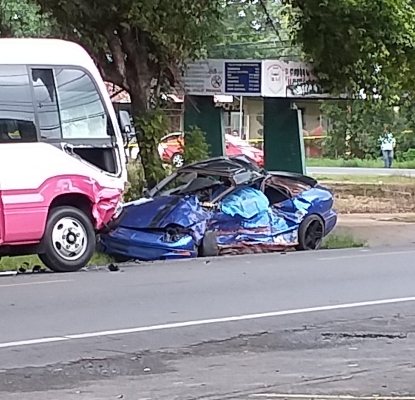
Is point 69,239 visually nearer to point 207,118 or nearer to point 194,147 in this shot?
point 194,147

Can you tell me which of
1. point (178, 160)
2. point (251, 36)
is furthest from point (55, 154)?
point (251, 36)

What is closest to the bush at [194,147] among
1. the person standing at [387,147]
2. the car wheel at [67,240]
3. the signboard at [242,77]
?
the signboard at [242,77]

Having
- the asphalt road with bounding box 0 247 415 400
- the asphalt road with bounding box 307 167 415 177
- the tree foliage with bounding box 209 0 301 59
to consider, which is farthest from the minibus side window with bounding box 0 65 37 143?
the asphalt road with bounding box 307 167 415 177

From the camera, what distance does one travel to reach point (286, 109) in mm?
23766

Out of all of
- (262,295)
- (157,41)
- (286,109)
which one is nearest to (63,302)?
(262,295)

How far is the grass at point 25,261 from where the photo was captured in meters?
14.8

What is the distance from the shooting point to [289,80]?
2208 cm

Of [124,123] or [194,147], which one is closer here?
[124,123]

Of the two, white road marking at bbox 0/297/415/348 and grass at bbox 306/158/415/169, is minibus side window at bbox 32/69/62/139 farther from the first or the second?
grass at bbox 306/158/415/169

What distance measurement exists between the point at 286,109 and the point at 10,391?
17016mm

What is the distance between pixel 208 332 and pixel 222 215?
263 inches

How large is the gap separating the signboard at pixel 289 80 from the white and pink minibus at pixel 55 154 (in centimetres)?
811

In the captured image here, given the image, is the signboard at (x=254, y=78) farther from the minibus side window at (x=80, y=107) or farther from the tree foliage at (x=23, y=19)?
the minibus side window at (x=80, y=107)

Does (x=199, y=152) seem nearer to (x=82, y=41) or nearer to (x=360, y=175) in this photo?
(x=82, y=41)
